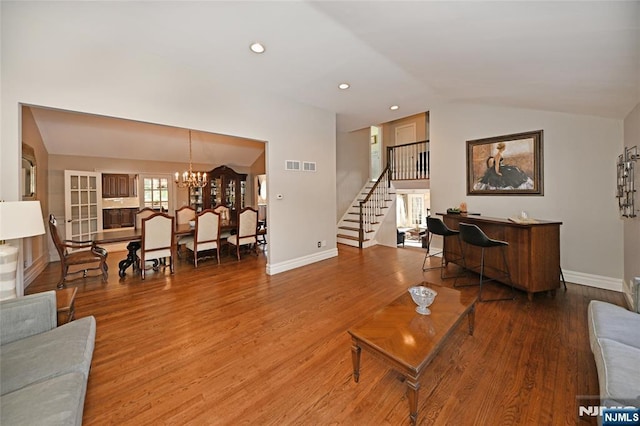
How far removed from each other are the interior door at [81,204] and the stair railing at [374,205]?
6.36m

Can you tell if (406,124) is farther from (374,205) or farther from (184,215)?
(184,215)

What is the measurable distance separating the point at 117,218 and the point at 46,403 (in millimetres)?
8356

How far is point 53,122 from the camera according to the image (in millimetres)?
4613

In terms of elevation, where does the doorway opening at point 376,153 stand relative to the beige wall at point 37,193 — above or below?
above

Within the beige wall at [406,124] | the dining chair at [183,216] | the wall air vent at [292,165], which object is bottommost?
the dining chair at [183,216]

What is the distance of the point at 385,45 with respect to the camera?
278cm

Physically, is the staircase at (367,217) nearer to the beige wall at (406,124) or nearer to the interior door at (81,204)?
the beige wall at (406,124)

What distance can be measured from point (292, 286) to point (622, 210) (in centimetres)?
439

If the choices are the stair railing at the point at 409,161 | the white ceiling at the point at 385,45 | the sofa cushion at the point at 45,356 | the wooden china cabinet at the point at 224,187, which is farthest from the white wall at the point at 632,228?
the wooden china cabinet at the point at 224,187

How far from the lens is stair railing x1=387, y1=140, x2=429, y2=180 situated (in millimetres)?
6762

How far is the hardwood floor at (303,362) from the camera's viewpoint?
157cm

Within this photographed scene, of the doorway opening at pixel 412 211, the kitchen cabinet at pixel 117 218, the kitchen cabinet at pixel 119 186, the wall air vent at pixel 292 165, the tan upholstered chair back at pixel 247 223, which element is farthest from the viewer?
the doorway opening at pixel 412 211

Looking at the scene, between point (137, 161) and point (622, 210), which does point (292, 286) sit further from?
point (137, 161)

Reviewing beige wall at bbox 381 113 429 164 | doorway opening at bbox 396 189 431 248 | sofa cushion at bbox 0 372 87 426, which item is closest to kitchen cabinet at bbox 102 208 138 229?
sofa cushion at bbox 0 372 87 426
